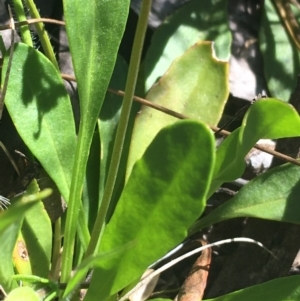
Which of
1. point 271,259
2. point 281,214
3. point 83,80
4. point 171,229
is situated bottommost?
point 271,259

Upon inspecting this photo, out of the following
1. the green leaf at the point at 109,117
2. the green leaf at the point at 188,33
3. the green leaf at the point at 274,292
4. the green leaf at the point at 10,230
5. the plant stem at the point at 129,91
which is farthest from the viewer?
the green leaf at the point at 188,33

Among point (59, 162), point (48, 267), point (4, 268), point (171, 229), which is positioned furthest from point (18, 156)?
point (171, 229)

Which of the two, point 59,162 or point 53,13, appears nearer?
point 59,162

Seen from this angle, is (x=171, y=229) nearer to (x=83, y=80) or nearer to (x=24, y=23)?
(x=83, y=80)

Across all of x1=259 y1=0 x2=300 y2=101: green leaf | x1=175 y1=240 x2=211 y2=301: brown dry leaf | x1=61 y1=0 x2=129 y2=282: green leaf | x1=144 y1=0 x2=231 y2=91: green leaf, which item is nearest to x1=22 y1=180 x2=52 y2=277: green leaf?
x1=61 y1=0 x2=129 y2=282: green leaf

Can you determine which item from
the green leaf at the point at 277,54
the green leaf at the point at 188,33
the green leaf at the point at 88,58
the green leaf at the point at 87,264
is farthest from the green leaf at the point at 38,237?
the green leaf at the point at 277,54

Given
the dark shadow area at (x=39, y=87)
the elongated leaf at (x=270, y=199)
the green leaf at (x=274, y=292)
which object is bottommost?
the green leaf at (x=274, y=292)

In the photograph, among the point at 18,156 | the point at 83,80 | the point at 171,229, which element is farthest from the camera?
the point at 18,156

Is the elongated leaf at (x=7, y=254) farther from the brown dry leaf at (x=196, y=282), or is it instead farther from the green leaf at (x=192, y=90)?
the green leaf at (x=192, y=90)
